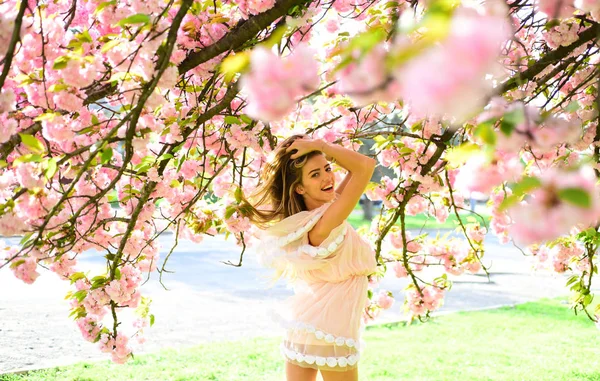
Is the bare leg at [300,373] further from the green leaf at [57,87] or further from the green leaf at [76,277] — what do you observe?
the green leaf at [57,87]

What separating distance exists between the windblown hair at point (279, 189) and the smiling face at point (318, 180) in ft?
0.09

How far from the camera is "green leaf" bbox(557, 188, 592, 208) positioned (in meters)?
0.76

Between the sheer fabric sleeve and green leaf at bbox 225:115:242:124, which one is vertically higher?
green leaf at bbox 225:115:242:124

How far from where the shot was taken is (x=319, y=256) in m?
2.80

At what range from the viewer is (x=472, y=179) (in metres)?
1.11

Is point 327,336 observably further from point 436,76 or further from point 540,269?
point 540,269

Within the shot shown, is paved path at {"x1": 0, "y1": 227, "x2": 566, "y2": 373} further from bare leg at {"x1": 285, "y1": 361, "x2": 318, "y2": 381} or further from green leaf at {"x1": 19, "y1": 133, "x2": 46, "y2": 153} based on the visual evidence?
green leaf at {"x1": 19, "y1": 133, "x2": 46, "y2": 153}

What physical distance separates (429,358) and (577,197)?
17.9 feet

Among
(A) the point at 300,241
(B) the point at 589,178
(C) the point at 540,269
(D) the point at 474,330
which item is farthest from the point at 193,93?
(D) the point at 474,330

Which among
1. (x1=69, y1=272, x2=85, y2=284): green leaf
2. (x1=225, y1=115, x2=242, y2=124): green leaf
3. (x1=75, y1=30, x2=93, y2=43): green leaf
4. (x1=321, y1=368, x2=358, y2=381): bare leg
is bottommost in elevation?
(x1=321, y1=368, x2=358, y2=381): bare leg

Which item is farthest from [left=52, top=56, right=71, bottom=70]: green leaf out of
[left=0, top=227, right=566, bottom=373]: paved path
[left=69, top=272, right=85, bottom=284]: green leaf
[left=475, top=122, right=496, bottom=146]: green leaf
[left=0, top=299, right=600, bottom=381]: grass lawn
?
[left=0, top=299, right=600, bottom=381]: grass lawn

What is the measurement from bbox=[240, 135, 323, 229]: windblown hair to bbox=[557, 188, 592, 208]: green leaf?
2149 mm

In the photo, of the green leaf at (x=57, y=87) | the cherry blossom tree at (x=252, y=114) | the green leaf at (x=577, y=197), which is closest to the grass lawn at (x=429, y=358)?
the cherry blossom tree at (x=252, y=114)

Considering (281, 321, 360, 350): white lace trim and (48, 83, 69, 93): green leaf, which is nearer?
(48, 83, 69, 93): green leaf
